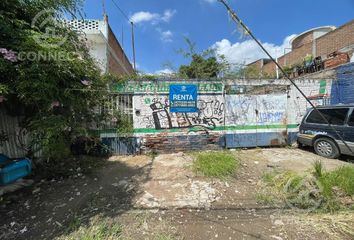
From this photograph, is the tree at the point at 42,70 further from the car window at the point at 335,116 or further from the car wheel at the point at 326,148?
the car wheel at the point at 326,148

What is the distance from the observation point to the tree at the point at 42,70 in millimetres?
4488

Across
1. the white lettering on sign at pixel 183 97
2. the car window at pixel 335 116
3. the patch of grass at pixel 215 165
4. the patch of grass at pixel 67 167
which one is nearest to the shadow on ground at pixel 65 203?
the patch of grass at pixel 67 167

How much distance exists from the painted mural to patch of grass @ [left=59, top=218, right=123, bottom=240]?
454 centimetres

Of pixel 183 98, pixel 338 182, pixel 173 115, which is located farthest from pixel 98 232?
pixel 183 98

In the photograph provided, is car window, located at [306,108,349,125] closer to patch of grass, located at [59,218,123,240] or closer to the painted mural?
the painted mural

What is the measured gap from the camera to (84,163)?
718 centimetres

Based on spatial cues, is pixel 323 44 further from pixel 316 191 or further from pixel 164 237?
pixel 164 237

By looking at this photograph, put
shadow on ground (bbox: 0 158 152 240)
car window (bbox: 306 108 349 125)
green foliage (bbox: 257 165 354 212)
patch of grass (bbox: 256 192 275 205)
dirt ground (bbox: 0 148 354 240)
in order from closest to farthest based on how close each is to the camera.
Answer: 1. dirt ground (bbox: 0 148 354 240)
2. shadow on ground (bbox: 0 158 152 240)
3. green foliage (bbox: 257 165 354 212)
4. patch of grass (bbox: 256 192 275 205)
5. car window (bbox: 306 108 349 125)

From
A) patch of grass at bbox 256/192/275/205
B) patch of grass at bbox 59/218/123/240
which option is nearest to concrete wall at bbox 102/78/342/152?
patch of grass at bbox 256/192/275/205

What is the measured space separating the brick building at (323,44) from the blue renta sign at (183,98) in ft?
24.8

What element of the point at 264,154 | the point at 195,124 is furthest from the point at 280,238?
the point at 195,124

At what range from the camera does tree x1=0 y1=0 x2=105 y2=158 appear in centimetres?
449

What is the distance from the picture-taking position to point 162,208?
14.8 ft

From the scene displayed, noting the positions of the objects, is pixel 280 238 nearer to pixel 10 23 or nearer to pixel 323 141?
pixel 323 141
